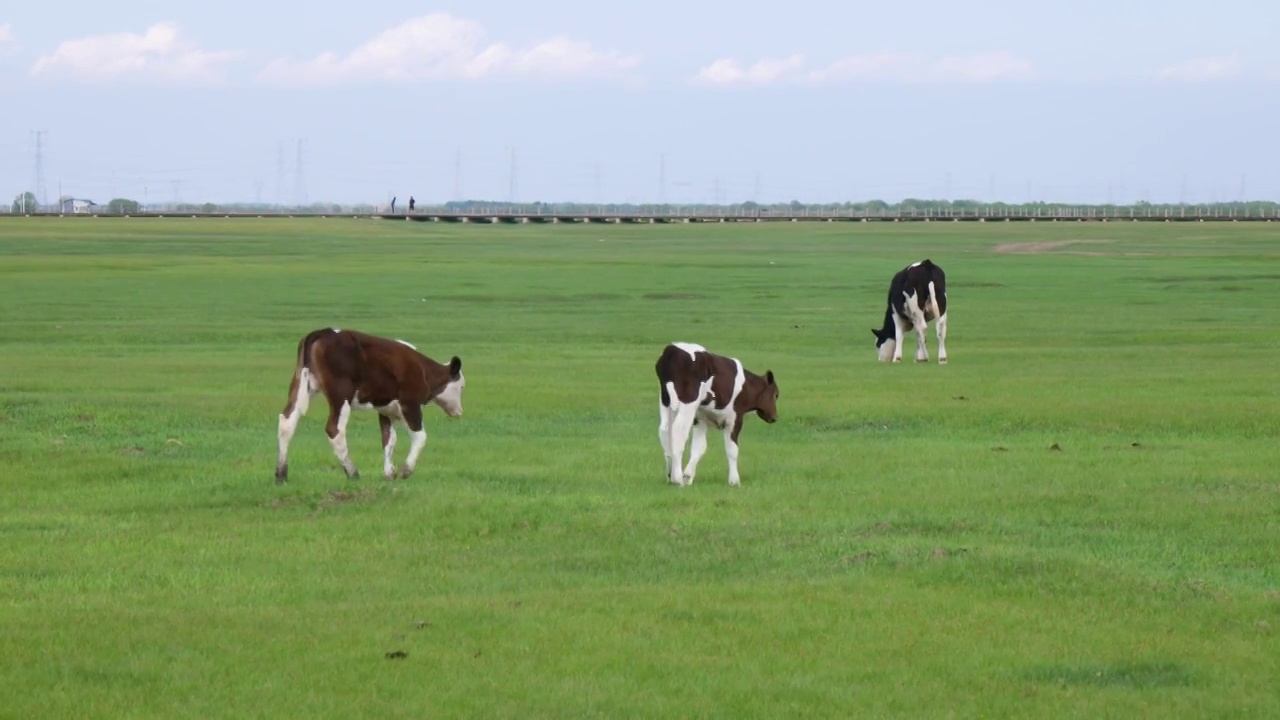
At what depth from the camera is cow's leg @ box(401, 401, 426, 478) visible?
1736 centimetres

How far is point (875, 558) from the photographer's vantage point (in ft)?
44.3

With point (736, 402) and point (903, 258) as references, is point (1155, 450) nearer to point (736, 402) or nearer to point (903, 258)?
point (736, 402)

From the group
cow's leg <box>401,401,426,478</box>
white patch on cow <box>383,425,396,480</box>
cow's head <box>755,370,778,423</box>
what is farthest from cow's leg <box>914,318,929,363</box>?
white patch on cow <box>383,425,396,480</box>

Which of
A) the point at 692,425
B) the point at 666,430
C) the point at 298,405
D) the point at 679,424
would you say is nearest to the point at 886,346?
the point at 692,425

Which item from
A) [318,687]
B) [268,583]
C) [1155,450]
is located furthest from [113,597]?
[1155,450]

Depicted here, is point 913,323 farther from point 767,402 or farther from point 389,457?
point 389,457

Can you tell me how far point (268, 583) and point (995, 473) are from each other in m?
8.18

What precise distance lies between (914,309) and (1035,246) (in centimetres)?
6793

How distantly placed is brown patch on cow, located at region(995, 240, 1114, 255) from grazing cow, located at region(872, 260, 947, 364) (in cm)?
5789

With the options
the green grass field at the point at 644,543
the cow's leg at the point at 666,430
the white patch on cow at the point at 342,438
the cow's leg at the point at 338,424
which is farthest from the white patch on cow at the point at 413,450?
the cow's leg at the point at 666,430

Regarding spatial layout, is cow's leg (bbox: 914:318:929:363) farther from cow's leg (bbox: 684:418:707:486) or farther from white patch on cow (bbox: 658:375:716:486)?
white patch on cow (bbox: 658:375:716:486)

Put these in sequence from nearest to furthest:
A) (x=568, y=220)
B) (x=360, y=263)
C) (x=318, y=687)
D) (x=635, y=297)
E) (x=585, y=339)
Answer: (x=318, y=687) < (x=585, y=339) < (x=635, y=297) < (x=360, y=263) < (x=568, y=220)

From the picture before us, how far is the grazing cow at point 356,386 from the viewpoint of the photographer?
1664 centimetres

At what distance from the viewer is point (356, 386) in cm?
1683
